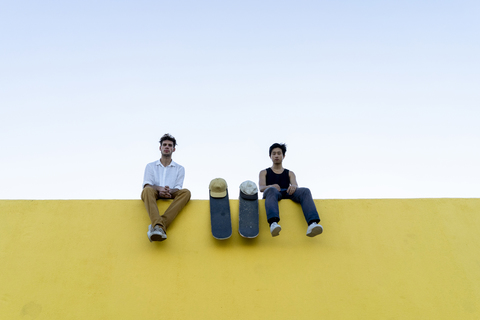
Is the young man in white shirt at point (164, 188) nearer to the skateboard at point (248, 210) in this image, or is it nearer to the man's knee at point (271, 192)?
the skateboard at point (248, 210)

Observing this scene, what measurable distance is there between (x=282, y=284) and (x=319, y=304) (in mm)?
296

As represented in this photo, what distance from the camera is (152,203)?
2.82 m

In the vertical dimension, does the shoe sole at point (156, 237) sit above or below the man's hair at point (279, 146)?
below

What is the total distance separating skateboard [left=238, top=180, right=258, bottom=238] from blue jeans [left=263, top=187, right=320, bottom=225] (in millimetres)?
119

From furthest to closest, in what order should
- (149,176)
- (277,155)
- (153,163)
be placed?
(277,155)
(153,163)
(149,176)

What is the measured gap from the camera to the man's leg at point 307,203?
2734mm

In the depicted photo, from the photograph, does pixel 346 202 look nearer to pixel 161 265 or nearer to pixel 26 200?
pixel 161 265

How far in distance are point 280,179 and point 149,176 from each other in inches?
49.6

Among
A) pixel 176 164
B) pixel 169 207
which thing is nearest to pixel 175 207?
pixel 169 207

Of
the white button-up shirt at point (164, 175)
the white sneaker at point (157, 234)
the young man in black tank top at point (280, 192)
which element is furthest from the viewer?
the white button-up shirt at point (164, 175)

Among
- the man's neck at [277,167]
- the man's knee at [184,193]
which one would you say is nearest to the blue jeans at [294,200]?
the man's neck at [277,167]

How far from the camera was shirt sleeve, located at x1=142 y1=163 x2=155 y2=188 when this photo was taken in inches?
124

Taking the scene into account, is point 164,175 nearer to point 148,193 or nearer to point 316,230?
point 148,193

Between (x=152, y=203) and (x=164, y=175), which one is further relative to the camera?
(x=164, y=175)
